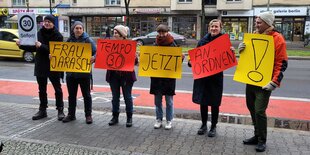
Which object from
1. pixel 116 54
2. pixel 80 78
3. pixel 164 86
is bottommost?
pixel 164 86

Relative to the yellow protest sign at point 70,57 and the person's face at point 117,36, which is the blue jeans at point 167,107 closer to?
the person's face at point 117,36

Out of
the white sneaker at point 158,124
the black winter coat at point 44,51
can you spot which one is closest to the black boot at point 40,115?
the black winter coat at point 44,51

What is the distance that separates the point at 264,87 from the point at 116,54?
2510 millimetres

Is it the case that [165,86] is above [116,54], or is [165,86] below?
below

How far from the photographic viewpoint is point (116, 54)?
568 centimetres

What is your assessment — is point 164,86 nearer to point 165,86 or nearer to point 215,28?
point 165,86

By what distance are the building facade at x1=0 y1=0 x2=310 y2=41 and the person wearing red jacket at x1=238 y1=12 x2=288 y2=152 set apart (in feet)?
90.3

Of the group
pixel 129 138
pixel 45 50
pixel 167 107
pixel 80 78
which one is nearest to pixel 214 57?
pixel 167 107

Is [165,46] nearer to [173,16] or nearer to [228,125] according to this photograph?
[228,125]

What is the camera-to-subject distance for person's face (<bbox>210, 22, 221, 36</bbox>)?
196 inches

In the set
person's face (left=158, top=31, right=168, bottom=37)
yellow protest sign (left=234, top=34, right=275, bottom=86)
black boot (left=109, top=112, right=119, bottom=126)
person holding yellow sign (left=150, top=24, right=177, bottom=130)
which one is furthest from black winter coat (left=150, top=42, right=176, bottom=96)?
yellow protest sign (left=234, top=34, right=275, bottom=86)

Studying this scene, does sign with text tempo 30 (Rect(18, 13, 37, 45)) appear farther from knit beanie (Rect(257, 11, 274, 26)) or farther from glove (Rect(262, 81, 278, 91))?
glove (Rect(262, 81, 278, 91))

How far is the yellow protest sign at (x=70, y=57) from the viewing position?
18.9 ft

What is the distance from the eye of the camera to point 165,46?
5523 millimetres
